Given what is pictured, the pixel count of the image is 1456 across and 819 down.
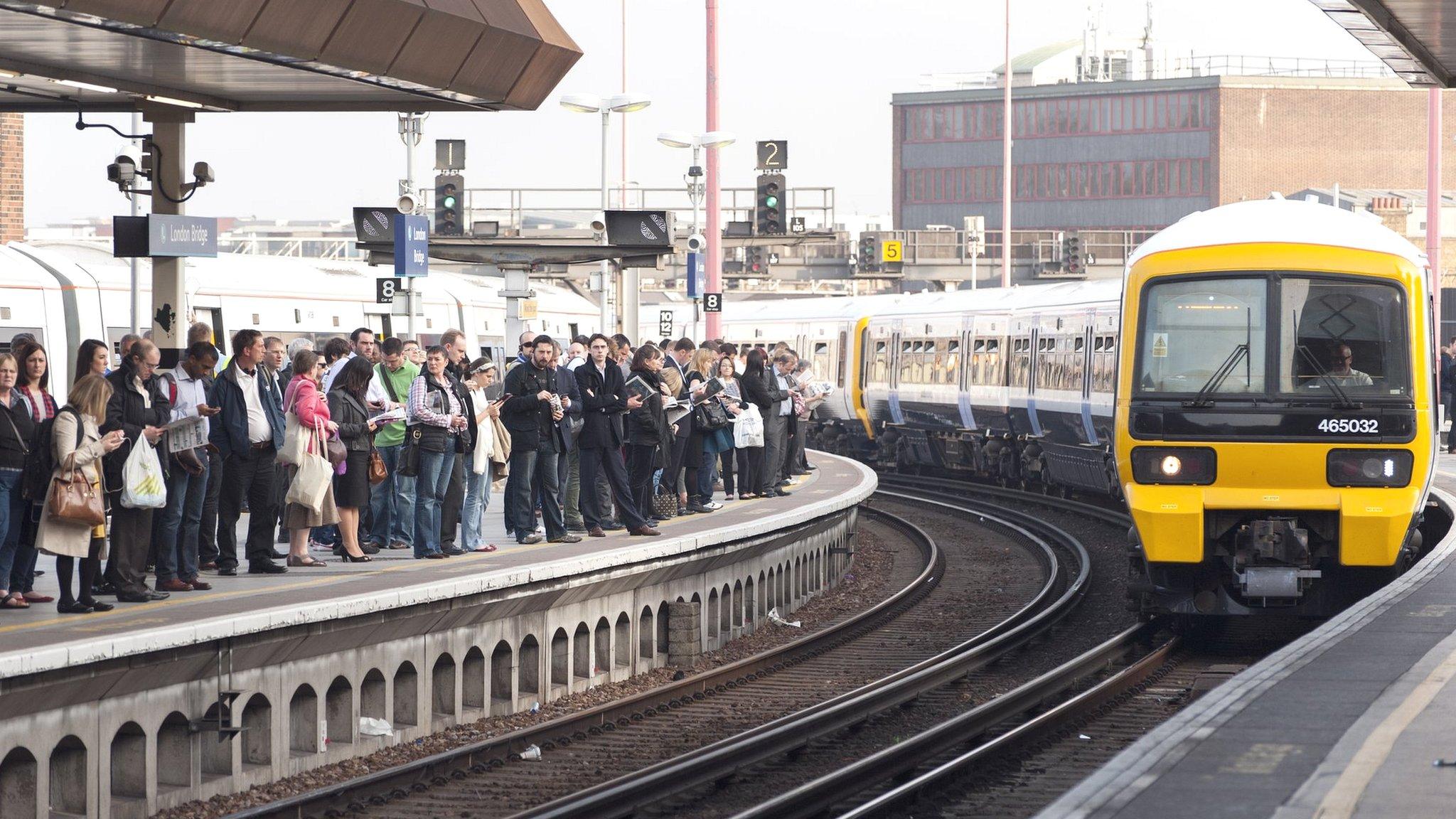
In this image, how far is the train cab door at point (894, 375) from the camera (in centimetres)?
3753

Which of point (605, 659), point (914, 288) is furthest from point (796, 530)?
point (914, 288)

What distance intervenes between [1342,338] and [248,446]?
7.80m

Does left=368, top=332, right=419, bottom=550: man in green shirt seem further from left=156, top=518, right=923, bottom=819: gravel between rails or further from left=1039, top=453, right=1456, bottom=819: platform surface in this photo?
left=1039, top=453, right=1456, bottom=819: platform surface

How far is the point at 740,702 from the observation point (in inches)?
561

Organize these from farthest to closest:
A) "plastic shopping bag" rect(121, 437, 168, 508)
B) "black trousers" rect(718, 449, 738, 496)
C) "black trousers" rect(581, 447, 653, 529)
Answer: "black trousers" rect(718, 449, 738, 496), "black trousers" rect(581, 447, 653, 529), "plastic shopping bag" rect(121, 437, 168, 508)

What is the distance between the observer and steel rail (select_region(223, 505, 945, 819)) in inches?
399

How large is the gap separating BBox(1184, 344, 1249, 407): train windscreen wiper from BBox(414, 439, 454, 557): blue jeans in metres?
5.45

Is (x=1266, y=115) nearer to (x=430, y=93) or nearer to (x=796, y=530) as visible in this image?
(x=796, y=530)

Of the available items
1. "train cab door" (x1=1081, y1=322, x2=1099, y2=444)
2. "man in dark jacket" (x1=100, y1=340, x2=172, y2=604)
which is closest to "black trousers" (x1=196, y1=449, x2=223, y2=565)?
"man in dark jacket" (x1=100, y1=340, x2=172, y2=604)

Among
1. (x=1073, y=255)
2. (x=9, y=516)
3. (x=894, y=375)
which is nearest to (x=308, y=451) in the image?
(x=9, y=516)

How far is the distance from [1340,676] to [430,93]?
6819mm

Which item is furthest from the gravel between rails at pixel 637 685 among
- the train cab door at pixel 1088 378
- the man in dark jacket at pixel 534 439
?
the train cab door at pixel 1088 378

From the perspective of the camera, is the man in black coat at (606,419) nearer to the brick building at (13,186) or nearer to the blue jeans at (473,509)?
the blue jeans at (473,509)

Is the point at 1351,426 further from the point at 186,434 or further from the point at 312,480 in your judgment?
the point at 186,434
